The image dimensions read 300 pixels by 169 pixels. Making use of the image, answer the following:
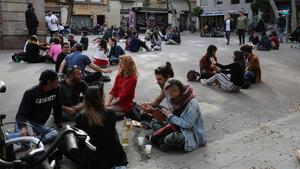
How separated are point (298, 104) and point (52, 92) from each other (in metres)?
5.53

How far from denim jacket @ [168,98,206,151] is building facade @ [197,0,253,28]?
1592 inches

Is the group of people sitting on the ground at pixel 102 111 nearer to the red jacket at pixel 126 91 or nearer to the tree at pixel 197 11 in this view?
the red jacket at pixel 126 91

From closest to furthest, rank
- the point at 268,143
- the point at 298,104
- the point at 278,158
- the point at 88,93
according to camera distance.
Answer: the point at 88,93
the point at 278,158
the point at 268,143
the point at 298,104

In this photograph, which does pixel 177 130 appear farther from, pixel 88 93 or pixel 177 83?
pixel 88 93

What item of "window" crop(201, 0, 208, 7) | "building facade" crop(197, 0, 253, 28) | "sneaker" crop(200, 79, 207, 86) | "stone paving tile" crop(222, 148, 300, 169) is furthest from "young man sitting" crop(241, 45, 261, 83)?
"window" crop(201, 0, 208, 7)

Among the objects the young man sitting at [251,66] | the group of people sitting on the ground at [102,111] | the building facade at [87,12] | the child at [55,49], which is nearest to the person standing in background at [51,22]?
the child at [55,49]

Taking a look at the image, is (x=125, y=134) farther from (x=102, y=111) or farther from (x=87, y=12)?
(x=87, y=12)

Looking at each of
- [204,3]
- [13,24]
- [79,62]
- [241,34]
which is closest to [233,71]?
[79,62]

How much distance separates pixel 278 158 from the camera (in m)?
5.34

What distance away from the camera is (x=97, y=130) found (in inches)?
178

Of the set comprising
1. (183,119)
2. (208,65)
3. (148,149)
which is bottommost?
(148,149)

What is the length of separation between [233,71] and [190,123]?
14.3 ft

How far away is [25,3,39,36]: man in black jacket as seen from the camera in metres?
17.5

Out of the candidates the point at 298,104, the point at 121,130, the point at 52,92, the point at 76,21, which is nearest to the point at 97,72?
the point at 121,130
